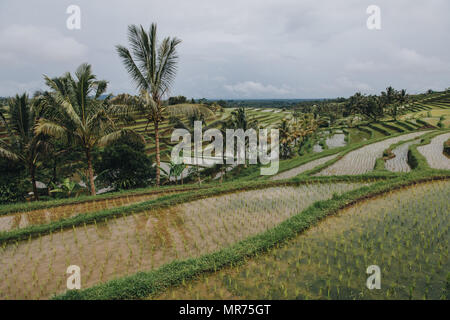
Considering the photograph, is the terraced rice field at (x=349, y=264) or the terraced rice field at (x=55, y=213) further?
the terraced rice field at (x=55, y=213)

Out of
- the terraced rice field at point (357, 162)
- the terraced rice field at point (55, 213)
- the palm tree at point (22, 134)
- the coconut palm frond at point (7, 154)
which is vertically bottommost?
the terraced rice field at point (55, 213)

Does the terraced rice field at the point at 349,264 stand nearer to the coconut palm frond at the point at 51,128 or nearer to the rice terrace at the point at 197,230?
the rice terrace at the point at 197,230

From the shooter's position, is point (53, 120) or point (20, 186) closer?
point (53, 120)

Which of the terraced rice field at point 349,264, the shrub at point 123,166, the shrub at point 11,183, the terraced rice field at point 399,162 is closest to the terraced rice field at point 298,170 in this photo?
the terraced rice field at point 399,162

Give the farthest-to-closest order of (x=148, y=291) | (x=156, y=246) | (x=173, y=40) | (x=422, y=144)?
(x=422, y=144)
(x=173, y=40)
(x=156, y=246)
(x=148, y=291)
